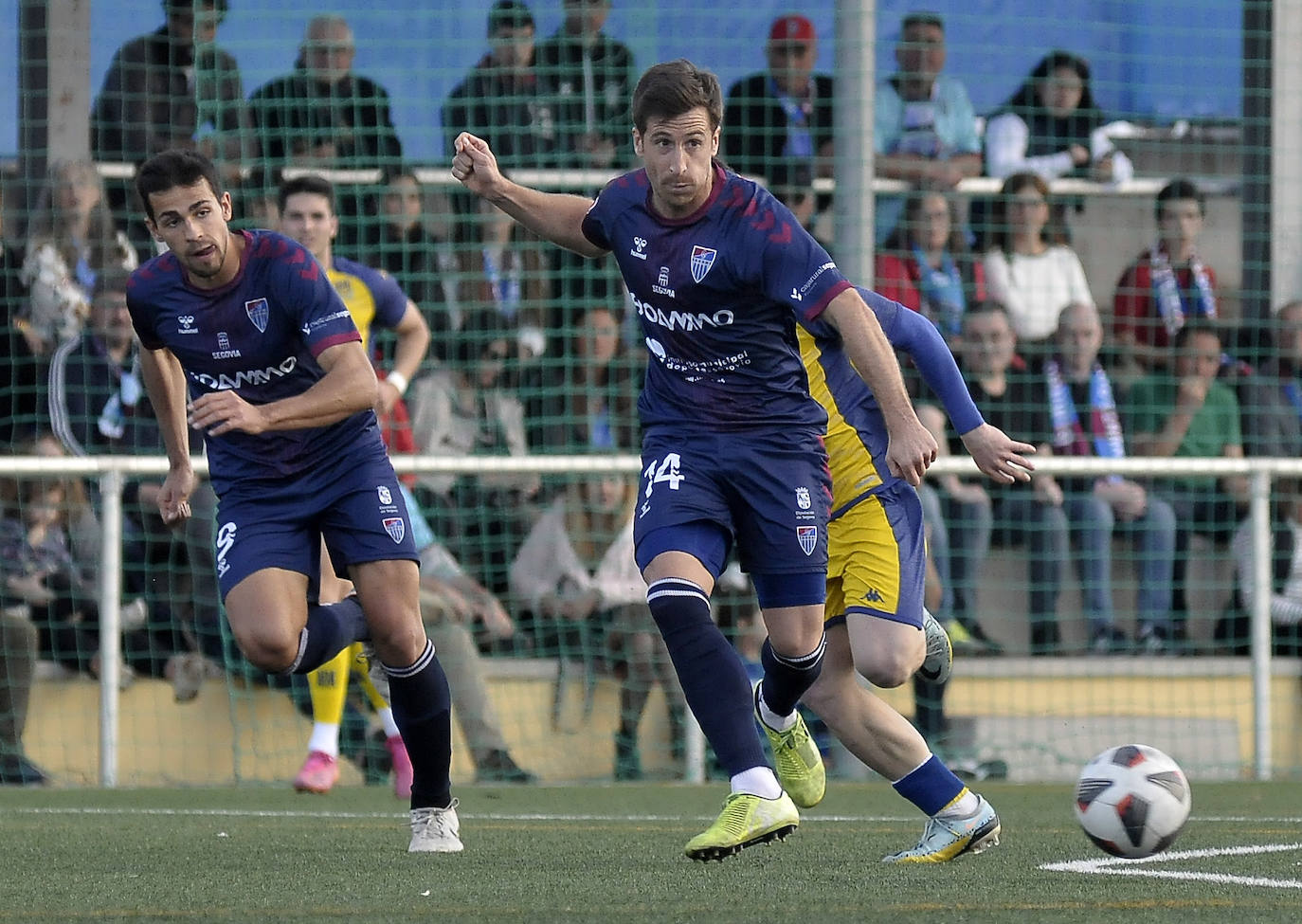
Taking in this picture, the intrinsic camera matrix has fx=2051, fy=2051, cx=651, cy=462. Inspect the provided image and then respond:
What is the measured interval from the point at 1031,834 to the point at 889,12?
18.4ft

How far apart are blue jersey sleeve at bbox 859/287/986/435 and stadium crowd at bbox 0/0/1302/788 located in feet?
12.4

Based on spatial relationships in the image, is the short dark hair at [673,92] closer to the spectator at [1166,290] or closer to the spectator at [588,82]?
the spectator at [588,82]

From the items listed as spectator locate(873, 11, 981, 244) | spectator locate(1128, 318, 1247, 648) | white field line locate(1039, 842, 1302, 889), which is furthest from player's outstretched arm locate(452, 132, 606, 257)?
spectator locate(1128, 318, 1247, 648)

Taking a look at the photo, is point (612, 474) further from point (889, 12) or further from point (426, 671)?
point (426, 671)

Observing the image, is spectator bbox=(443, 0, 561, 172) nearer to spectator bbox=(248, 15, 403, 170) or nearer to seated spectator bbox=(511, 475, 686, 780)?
spectator bbox=(248, 15, 403, 170)

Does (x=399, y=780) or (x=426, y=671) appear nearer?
(x=426, y=671)

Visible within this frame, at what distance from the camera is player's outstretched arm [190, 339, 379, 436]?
5.20 meters

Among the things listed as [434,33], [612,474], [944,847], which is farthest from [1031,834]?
[434,33]

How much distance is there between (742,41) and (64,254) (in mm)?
3472

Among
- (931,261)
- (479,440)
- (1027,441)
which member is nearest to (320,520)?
(479,440)

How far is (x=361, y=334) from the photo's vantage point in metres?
7.48

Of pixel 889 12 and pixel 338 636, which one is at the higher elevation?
pixel 889 12

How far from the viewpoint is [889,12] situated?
10617mm

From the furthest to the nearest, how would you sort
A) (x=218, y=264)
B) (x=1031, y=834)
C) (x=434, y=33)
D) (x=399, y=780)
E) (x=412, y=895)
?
(x=434, y=33) < (x=399, y=780) < (x=1031, y=834) < (x=218, y=264) < (x=412, y=895)
